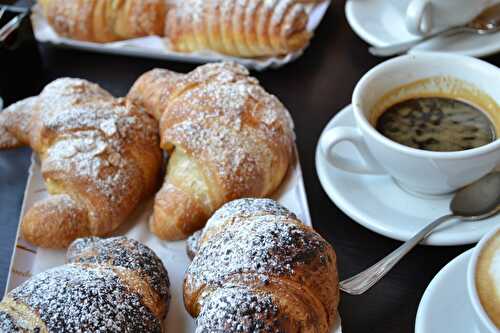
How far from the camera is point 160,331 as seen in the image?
906 millimetres

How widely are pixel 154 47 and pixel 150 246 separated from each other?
74cm

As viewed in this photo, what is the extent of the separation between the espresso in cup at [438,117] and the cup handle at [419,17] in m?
0.29

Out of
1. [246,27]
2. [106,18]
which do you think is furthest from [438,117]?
[106,18]

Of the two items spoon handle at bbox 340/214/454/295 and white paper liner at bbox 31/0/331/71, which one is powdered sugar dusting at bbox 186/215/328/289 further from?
white paper liner at bbox 31/0/331/71

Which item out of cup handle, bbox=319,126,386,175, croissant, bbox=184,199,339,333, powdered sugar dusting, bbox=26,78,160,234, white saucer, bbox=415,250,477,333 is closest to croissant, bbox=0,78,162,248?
powdered sugar dusting, bbox=26,78,160,234

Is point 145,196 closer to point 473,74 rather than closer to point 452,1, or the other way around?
point 473,74

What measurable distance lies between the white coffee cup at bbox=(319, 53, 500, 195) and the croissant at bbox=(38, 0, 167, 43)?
77cm

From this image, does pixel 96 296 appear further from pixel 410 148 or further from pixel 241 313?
pixel 410 148

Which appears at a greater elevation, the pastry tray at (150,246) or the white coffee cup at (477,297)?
the white coffee cup at (477,297)

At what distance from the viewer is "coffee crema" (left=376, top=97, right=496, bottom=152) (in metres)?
1.13

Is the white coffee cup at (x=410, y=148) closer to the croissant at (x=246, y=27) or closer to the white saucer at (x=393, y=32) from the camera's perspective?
the white saucer at (x=393, y=32)

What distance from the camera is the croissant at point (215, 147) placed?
1.13 metres

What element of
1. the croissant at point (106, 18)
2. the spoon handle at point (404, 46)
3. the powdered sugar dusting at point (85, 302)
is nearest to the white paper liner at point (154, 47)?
the croissant at point (106, 18)

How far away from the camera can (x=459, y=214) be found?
108 cm
